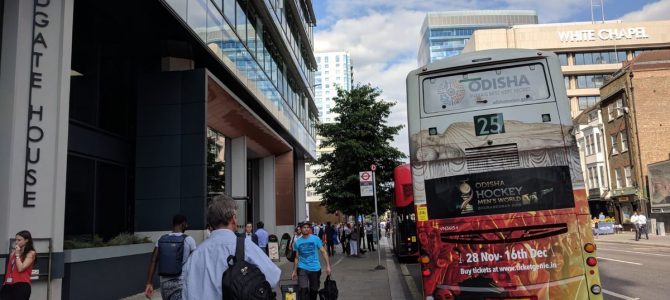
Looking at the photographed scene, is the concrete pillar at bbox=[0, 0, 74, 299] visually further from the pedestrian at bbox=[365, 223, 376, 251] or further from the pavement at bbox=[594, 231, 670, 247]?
the pavement at bbox=[594, 231, 670, 247]

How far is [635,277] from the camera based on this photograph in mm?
12867

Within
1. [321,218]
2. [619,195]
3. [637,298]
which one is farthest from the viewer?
[321,218]

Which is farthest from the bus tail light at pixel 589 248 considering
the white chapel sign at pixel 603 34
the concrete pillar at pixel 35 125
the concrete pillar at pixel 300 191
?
the white chapel sign at pixel 603 34

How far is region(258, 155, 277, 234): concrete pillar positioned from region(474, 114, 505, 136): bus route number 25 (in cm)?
2049

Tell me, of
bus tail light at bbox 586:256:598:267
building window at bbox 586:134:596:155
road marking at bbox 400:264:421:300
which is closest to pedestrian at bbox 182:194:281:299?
bus tail light at bbox 586:256:598:267

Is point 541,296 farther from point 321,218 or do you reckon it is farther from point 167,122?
point 321,218

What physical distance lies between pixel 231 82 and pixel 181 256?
11.5 meters

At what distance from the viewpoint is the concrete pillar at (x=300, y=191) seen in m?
34.4

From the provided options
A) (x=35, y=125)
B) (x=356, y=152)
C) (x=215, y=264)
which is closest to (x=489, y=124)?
(x=215, y=264)

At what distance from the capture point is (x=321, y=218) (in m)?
63.5

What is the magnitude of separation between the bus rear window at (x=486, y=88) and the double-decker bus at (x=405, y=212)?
33.1 ft

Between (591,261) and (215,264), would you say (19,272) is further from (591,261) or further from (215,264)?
(591,261)

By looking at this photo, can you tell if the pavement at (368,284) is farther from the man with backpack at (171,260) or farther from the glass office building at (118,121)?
the man with backpack at (171,260)

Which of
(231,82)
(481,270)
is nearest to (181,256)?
(481,270)
